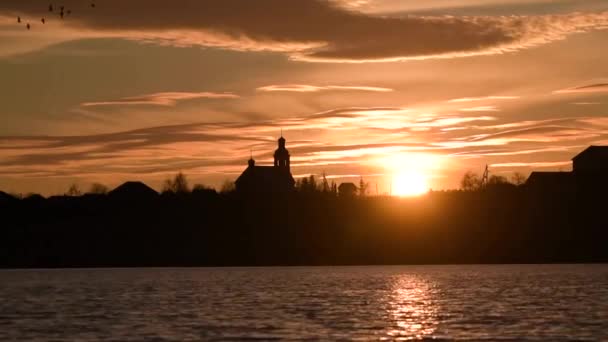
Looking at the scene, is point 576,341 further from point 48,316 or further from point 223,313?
point 48,316

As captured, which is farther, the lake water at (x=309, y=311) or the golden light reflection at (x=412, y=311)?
the golden light reflection at (x=412, y=311)

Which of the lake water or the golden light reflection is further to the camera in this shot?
the golden light reflection

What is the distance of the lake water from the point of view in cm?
7262

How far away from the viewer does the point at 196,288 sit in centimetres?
13312

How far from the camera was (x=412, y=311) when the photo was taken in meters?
94.6

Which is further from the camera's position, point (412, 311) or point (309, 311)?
point (412, 311)

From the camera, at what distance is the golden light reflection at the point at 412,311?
2931 inches

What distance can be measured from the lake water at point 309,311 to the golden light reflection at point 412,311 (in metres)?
0.10

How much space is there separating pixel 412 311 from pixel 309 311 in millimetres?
9094

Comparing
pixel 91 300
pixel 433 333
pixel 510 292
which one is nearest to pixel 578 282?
pixel 510 292

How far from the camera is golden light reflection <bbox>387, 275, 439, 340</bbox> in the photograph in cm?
7444

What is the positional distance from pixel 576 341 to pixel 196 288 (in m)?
70.9

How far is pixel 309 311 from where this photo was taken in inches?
3543

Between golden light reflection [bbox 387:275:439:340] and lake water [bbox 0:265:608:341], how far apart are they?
0.32ft
